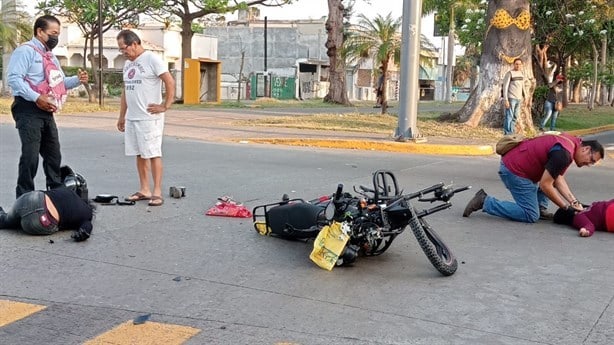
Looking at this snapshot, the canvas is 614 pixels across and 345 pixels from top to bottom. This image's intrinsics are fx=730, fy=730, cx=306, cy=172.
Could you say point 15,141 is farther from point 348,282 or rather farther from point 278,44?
point 278,44

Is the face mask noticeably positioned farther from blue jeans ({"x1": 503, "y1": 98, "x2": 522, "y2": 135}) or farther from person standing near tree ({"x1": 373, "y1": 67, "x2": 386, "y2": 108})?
person standing near tree ({"x1": 373, "y1": 67, "x2": 386, "y2": 108})

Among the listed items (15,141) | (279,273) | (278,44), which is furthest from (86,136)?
(278,44)

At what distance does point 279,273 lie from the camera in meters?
5.39

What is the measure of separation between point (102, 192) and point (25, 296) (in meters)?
4.05

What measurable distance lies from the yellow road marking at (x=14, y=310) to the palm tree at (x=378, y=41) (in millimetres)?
20406

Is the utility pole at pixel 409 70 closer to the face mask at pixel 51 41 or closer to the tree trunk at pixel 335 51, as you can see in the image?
the face mask at pixel 51 41

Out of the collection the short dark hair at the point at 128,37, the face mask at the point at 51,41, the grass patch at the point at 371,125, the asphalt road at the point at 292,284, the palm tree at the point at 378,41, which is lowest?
the asphalt road at the point at 292,284

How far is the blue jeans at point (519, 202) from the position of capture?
290 inches

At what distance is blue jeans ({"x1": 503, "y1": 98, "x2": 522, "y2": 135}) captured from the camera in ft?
55.4

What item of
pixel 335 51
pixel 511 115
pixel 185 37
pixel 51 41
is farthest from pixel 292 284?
pixel 335 51

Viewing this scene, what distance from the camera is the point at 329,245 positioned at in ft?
17.6

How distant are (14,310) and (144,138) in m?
3.44

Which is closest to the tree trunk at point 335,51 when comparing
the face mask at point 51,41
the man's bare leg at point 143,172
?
the man's bare leg at point 143,172

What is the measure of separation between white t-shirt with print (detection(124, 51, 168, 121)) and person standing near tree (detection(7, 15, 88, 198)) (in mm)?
714
